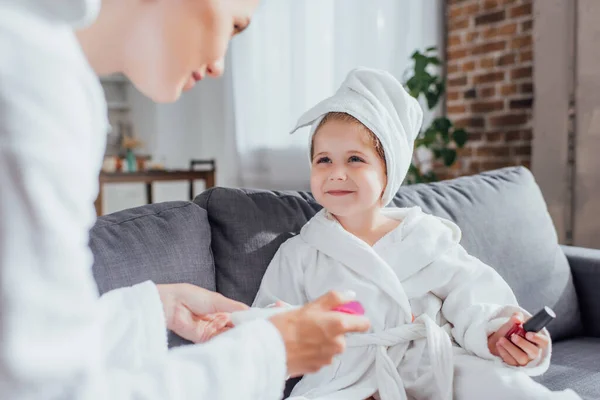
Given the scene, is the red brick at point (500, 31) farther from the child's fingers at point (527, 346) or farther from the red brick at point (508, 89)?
the child's fingers at point (527, 346)

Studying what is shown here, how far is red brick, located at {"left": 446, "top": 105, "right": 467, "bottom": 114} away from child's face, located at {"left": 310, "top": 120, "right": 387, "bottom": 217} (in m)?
2.63

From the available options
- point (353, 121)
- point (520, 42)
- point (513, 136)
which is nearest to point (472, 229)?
point (353, 121)

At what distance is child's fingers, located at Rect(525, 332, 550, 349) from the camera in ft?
4.24

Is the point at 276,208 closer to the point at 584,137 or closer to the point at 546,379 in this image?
the point at 546,379

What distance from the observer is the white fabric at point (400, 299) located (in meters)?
1.38

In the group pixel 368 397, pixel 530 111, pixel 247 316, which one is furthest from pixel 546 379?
pixel 530 111

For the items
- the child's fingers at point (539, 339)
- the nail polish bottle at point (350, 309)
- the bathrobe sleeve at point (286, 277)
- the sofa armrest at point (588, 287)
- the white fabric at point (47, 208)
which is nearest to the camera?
the white fabric at point (47, 208)

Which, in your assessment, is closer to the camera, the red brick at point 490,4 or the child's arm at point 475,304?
the child's arm at point 475,304

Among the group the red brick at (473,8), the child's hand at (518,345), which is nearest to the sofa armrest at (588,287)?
the child's hand at (518,345)

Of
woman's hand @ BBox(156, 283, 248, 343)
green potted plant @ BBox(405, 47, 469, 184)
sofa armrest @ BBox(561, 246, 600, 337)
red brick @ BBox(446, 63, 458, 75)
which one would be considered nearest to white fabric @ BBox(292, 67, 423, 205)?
woman's hand @ BBox(156, 283, 248, 343)

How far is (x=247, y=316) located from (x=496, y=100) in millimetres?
3097

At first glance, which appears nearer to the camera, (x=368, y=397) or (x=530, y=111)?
(x=368, y=397)

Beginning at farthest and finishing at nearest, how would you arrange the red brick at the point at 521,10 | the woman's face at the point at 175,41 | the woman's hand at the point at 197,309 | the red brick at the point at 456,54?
the red brick at the point at 456,54 → the red brick at the point at 521,10 → the woman's hand at the point at 197,309 → the woman's face at the point at 175,41

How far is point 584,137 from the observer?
329cm
